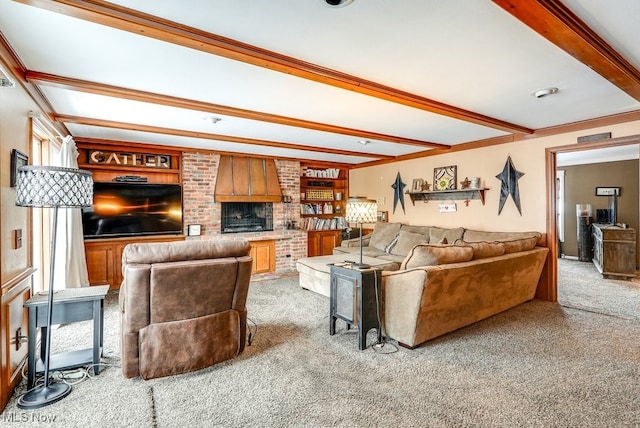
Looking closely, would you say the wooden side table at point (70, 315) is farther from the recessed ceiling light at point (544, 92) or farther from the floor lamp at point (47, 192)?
the recessed ceiling light at point (544, 92)

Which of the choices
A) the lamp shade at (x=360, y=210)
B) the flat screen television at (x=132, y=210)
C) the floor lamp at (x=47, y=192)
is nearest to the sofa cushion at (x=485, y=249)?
the lamp shade at (x=360, y=210)

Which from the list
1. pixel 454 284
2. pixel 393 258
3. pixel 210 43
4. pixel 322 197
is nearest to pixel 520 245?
pixel 454 284

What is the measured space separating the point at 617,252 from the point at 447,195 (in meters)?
3.04

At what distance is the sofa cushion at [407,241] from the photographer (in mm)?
5258

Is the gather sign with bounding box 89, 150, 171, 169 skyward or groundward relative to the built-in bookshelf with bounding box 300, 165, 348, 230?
skyward

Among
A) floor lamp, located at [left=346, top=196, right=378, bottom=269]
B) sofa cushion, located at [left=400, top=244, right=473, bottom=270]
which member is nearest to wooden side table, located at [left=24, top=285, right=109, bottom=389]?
floor lamp, located at [left=346, top=196, right=378, bottom=269]

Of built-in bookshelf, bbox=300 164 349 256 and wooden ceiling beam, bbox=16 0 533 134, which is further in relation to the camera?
built-in bookshelf, bbox=300 164 349 256

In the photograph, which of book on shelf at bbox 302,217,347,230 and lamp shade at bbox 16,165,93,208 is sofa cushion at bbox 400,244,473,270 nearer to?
lamp shade at bbox 16,165,93,208

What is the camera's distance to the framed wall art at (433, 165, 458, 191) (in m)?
5.35

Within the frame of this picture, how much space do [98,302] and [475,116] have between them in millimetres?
3983

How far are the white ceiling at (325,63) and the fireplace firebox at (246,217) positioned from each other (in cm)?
218

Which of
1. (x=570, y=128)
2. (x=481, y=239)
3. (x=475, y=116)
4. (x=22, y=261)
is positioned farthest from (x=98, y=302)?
(x=570, y=128)

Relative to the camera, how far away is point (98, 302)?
245cm

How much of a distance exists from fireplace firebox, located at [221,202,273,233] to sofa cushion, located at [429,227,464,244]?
304cm
